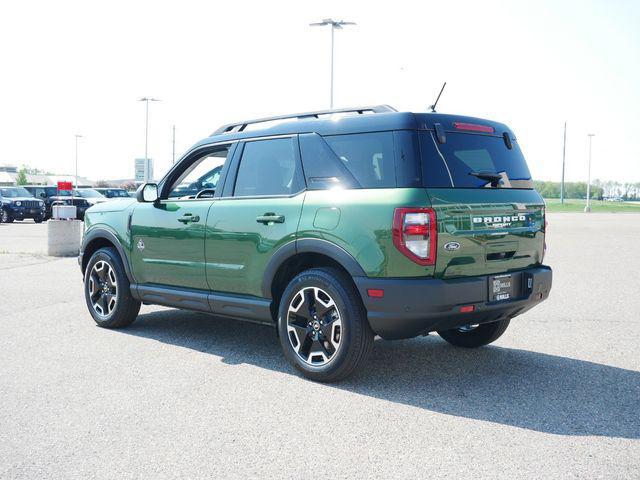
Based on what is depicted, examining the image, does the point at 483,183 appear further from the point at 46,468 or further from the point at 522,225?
the point at 46,468

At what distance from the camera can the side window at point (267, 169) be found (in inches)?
216

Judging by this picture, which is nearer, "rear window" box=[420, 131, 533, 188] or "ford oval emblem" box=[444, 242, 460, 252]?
"ford oval emblem" box=[444, 242, 460, 252]

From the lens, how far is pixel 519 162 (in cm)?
558

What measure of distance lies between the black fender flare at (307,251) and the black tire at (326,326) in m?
0.17

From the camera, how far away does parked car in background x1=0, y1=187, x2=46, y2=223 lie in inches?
1232

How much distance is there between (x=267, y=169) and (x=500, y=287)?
2074 mm

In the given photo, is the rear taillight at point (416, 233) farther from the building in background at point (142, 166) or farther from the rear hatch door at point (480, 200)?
the building in background at point (142, 166)

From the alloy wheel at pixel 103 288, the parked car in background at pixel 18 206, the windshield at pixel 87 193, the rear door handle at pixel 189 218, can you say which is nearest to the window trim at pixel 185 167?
the rear door handle at pixel 189 218

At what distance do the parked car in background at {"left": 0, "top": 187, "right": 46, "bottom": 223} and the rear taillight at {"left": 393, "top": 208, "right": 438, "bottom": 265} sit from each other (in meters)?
30.2

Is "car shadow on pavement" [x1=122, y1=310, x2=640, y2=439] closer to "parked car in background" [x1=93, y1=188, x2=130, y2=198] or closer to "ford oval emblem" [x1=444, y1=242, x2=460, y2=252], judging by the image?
"ford oval emblem" [x1=444, y1=242, x2=460, y2=252]

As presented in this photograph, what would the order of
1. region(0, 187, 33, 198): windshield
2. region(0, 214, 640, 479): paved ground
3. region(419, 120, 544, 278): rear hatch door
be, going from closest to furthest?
region(0, 214, 640, 479): paved ground < region(419, 120, 544, 278): rear hatch door < region(0, 187, 33, 198): windshield

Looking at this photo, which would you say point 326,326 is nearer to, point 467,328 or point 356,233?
point 356,233

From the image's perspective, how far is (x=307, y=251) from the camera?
201 inches

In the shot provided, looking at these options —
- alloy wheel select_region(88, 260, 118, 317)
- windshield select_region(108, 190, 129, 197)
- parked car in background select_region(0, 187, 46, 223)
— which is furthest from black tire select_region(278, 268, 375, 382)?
windshield select_region(108, 190, 129, 197)
